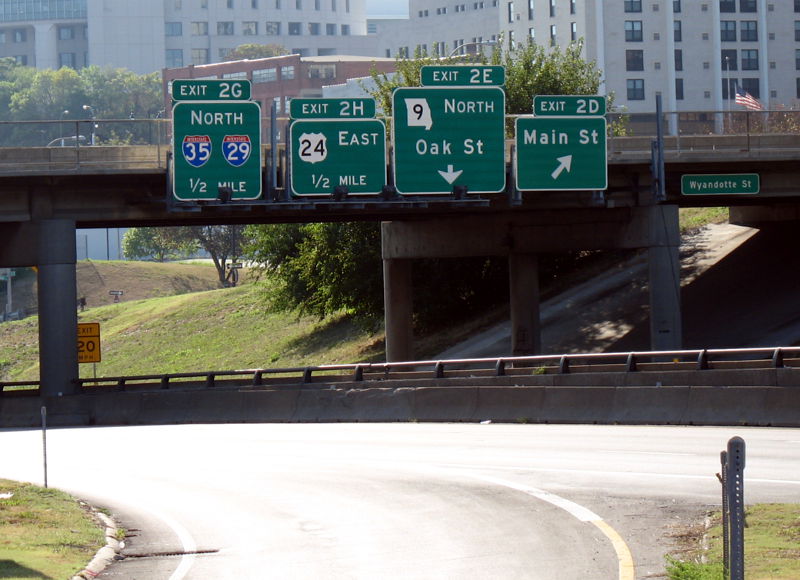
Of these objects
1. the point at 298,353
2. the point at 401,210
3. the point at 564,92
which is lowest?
the point at 298,353

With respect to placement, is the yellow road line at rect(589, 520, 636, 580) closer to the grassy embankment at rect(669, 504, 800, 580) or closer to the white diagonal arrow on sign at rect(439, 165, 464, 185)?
the grassy embankment at rect(669, 504, 800, 580)

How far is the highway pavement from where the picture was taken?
12.7 metres

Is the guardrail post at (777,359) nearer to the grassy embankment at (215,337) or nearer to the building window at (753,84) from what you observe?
the grassy embankment at (215,337)

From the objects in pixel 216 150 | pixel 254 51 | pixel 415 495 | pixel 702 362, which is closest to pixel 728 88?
pixel 216 150

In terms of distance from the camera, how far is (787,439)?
21469mm

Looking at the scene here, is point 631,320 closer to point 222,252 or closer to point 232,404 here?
point 232,404

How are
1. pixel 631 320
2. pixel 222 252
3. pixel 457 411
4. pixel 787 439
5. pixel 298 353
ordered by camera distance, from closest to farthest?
pixel 787 439
pixel 457 411
pixel 631 320
pixel 298 353
pixel 222 252

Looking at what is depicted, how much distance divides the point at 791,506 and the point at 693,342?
31.0m

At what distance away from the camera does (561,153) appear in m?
35.0

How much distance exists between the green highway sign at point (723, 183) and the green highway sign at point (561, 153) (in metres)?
3.37

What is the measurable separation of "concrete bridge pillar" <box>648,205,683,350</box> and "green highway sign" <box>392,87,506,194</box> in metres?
6.29

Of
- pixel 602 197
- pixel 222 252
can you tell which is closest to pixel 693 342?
pixel 602 197

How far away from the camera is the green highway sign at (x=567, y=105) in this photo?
35.1 meters

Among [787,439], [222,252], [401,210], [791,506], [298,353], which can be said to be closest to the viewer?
[791,506]
